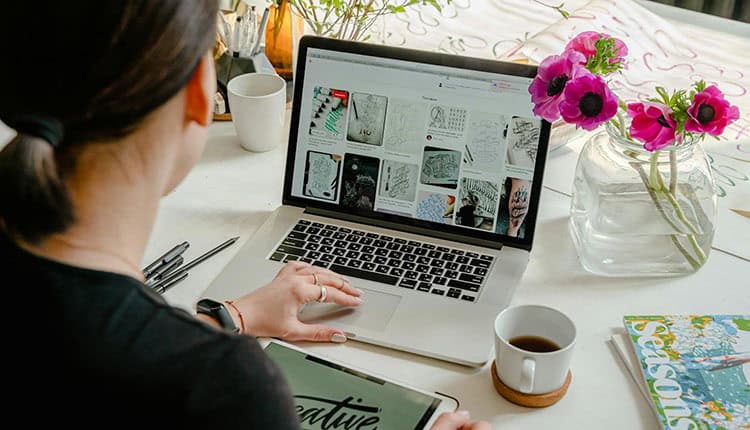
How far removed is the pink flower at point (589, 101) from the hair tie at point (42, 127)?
646 millimetres

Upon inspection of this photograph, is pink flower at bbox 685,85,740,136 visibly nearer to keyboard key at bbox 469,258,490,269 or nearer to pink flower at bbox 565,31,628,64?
pink flower at bbox 565,31,628,64

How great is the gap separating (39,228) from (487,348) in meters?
0.57

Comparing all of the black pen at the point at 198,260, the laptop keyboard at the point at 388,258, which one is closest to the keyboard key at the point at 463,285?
the laptop keyboard at the point at 388,258

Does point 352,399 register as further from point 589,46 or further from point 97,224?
point 589,46

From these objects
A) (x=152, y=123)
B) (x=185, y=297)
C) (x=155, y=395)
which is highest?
(x=152, y=123)

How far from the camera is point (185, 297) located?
1133mm

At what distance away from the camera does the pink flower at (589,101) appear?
1.04 meters

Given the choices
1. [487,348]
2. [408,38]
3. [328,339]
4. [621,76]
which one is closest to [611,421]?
[487,348]

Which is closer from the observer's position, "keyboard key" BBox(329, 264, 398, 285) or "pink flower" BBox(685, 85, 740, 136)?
"pink flower" BBox(685, 85, 740, 136)

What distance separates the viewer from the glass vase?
3.68ft

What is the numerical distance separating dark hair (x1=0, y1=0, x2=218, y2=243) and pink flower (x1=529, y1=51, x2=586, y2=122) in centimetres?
54

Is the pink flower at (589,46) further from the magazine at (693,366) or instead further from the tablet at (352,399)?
the tablet at (352,399)

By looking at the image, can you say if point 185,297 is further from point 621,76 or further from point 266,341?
point 621,76

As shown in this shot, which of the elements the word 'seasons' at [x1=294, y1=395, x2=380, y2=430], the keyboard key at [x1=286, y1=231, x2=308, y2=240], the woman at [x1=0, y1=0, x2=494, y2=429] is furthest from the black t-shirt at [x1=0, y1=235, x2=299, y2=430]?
the keyboard key at [x1=286, y1=231, x2=308, y2=240]
